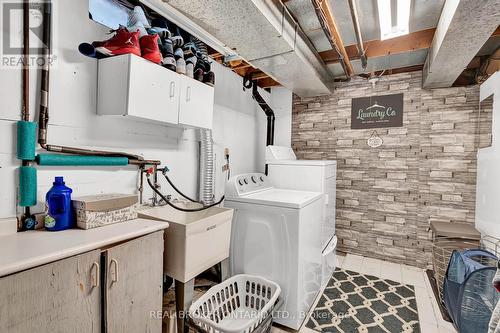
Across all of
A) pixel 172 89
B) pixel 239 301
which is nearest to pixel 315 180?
pixel 239 301

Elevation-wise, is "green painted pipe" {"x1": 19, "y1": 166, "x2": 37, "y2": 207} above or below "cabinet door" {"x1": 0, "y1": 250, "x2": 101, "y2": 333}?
above

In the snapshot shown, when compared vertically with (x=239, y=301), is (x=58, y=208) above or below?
above

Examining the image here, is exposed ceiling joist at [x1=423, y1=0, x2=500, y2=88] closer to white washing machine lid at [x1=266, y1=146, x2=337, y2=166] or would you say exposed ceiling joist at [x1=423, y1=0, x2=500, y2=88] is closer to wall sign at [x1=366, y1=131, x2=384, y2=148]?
wall sign at [x1=366, y1=131, x2=384, y2=148]

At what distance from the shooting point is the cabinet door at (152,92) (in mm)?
1566

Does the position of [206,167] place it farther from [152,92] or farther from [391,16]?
[391,16]

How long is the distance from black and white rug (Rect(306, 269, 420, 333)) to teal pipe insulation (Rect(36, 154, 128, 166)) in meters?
2.11

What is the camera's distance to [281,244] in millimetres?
2082

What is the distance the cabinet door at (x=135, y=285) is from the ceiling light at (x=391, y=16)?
2.28 m

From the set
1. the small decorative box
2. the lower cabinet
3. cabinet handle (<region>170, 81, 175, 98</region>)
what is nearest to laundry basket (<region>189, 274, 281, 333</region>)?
the lower cabinet

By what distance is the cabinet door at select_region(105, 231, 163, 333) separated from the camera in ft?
4.05

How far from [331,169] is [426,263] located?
1832 millimetres

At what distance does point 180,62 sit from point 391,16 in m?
1.81

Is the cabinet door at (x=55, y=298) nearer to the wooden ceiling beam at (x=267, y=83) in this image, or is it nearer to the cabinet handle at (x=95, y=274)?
the cabinet handle at (x=95, y=274)

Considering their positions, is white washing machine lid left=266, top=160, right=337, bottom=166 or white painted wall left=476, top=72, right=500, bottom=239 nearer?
white painted wall left=476, top=72, right=500, bottom=239
